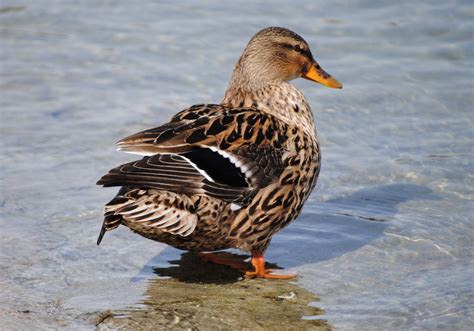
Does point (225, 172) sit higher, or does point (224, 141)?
point (224, 141)

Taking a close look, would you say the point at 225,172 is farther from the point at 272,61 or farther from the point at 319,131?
the point at 319,131

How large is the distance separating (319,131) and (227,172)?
3.01 metres

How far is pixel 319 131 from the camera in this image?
902 centimetres

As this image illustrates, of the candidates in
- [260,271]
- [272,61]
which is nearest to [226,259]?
[260,271]

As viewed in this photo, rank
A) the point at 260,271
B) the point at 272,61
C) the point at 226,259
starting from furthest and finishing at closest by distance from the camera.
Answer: the point at 272,61 < the point at 226,259 < the point at 260,271

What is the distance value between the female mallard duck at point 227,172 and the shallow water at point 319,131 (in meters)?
0.50

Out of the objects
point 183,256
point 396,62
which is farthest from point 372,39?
point 183,256

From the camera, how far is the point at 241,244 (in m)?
6.50

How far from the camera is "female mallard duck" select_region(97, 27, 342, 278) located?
19.4ft

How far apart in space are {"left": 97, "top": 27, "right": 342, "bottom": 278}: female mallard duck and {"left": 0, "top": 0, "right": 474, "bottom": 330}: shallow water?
504mm

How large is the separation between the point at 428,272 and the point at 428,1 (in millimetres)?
6195

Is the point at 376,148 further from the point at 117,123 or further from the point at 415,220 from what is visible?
the point at 117,123

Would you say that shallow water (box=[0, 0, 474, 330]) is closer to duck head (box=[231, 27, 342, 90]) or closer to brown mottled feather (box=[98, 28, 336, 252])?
brown mottled feather (box=[98, 28, 336, 252])

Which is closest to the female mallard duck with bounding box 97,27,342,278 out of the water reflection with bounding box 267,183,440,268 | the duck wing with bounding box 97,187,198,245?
the duck wing with bounding box 97,187,198,245
